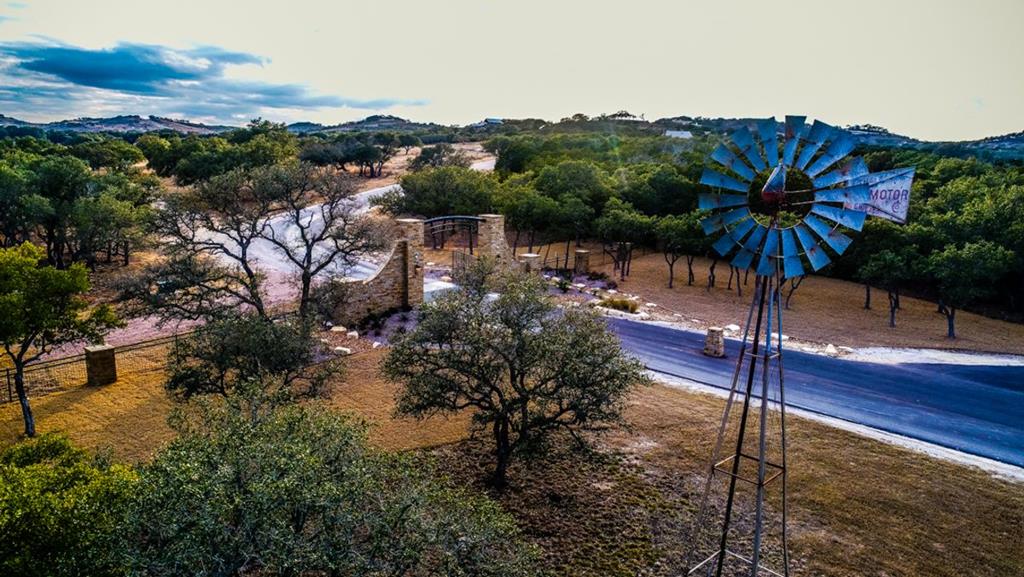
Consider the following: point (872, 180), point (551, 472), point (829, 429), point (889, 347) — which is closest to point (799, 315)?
point (889, 347)

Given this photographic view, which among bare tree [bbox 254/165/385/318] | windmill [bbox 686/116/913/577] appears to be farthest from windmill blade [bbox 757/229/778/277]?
bare tree [bbox 254/165/385/318]

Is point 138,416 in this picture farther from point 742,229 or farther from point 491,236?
point 491,236

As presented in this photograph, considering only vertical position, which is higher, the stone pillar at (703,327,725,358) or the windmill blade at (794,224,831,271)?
the windmill blade at (794,224,831,271)

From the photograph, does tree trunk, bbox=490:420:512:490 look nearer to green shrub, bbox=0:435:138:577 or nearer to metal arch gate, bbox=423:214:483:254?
green shrub, bbox=0:435:138:577

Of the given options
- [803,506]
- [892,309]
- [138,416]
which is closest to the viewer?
[803,506]

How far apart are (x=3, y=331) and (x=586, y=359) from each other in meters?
15.0

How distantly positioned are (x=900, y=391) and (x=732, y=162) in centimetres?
1568

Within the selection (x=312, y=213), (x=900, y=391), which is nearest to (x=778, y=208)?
(x=900, y=391)

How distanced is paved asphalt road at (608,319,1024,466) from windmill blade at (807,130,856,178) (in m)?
12.1

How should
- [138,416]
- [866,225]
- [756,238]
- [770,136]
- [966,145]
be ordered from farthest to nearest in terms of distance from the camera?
[966,145] < [866,225] < [138,416] < [756,238] < [770,136]

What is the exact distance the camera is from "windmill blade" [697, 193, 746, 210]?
1162 centimetres

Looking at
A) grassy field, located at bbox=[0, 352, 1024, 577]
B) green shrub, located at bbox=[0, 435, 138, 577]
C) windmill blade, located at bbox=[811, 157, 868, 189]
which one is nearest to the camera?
green shrub, located at bbox=[0, 435, 138, 577]

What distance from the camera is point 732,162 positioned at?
1179 centimetres

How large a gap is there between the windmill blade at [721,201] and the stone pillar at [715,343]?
14117mm
